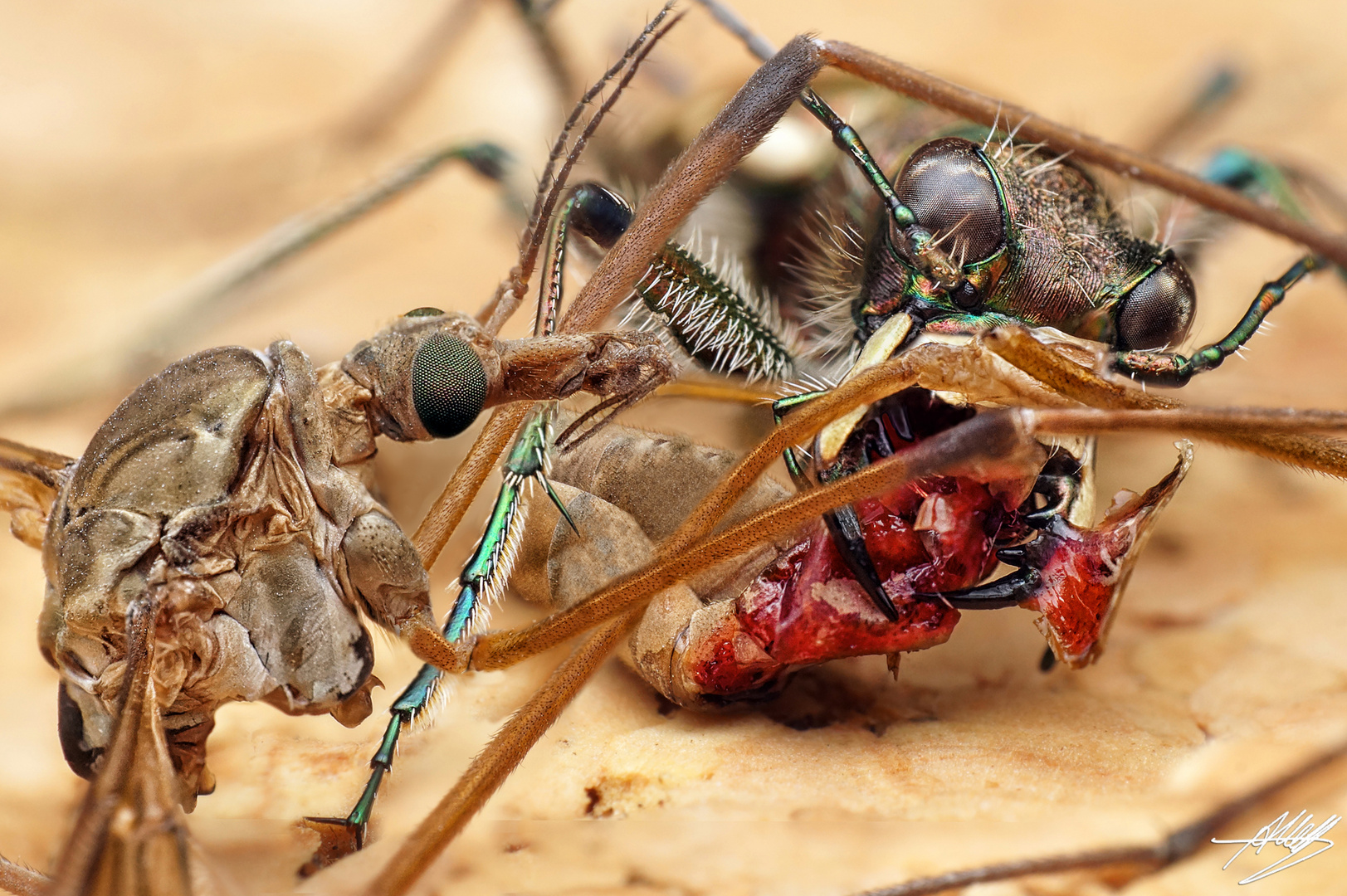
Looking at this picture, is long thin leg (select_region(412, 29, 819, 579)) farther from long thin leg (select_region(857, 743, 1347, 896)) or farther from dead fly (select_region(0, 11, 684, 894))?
long thin leg (select_region(857, 743, 1347, 896))

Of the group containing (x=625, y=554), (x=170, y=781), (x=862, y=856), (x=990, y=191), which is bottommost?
(x=862, y=856)

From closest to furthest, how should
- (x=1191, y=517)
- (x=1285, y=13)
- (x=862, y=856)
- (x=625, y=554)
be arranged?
(x=862, y=856) → (x=625, y=554) → (x=1191, y=517) → (x=1285, y=13)

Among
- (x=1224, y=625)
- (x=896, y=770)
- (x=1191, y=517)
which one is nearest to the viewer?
(x=896, y=770)

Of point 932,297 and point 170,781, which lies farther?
point 932,297

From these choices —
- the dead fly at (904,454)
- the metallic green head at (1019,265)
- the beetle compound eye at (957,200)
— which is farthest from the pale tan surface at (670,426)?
the beetle compound eye at (957,200)

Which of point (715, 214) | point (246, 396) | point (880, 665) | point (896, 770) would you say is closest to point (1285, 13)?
point (715, 214)

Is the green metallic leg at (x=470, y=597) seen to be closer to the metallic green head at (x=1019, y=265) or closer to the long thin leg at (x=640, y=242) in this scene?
the long thin leg at (x=640, y=242)

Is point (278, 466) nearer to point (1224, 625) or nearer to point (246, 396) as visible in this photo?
point (246, 396)

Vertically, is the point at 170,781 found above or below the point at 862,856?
above
